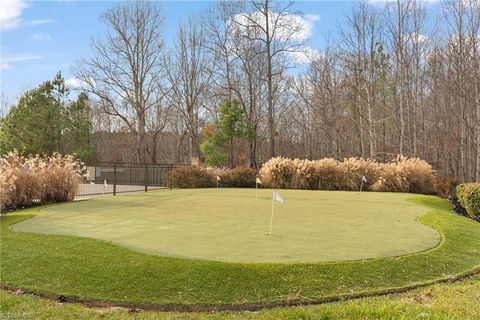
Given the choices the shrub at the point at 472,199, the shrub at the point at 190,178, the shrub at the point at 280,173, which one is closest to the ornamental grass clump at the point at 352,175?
the shrub at the point at 280,173

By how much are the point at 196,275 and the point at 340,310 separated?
5.45 feet

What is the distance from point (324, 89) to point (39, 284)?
90.8 ft

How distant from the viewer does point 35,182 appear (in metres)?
10.9

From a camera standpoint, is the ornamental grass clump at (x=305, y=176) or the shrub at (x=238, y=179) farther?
the shrub at (x=238, y=179)

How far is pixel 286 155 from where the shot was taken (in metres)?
32.7

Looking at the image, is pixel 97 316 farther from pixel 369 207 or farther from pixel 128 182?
pixel 128 182

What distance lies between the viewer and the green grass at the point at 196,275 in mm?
4203

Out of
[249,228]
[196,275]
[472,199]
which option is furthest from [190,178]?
[196,275]

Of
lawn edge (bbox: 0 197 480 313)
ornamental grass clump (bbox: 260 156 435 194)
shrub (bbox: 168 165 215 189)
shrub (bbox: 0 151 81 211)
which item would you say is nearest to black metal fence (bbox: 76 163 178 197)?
shrub (bbox: 168 165 215 189)

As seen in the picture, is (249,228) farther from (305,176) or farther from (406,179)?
(406,179)

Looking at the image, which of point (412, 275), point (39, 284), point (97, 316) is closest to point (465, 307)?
point (412, 275)

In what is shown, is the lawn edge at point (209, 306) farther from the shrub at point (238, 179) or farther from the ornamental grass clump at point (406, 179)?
the shrub at point (238, 179)

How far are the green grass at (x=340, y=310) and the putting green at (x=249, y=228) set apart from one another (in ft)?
3.47

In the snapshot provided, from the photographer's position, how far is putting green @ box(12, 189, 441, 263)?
533cm
